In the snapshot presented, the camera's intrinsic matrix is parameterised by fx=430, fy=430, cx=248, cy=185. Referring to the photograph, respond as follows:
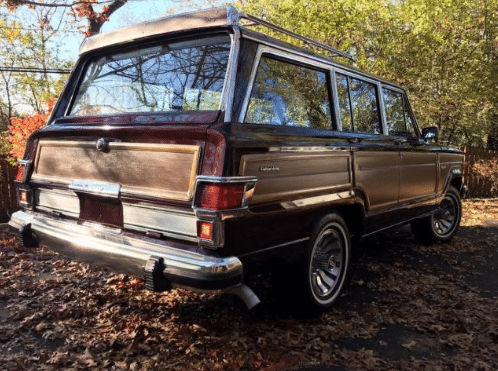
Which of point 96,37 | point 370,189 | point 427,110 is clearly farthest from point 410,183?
point 427,110

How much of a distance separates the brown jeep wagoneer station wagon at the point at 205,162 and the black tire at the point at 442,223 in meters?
2.35

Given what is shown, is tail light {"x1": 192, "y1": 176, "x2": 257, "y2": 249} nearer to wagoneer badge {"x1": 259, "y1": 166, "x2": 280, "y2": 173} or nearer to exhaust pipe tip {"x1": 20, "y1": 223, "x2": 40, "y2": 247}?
wagoneer badge {"x1": 259, "y1": 166, "x2": 280, "y2": 173}

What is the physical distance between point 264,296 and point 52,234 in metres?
1.97

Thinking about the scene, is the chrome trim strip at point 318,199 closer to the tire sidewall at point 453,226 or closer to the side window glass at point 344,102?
the side window glass at point 344,102

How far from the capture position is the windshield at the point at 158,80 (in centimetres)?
304

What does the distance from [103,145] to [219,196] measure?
3.41 ft

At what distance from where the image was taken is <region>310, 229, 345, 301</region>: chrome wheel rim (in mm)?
3663

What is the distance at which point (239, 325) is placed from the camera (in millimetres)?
3508

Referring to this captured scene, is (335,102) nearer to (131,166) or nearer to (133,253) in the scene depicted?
(131,166)

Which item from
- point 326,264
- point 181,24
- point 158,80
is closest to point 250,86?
point 181,24

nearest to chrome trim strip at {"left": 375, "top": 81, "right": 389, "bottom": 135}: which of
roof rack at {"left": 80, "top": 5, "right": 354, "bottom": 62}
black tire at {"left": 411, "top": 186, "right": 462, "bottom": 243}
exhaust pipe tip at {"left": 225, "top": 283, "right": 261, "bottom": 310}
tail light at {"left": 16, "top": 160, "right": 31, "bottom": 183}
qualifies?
roof rack at {"left": 80, "top": 5, "right": 354, "bottom": 62}

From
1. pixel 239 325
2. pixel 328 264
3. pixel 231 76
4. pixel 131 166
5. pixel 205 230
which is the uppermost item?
pixel 231 76

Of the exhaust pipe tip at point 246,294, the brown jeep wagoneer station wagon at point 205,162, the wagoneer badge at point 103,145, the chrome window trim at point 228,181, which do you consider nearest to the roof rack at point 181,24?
the brown jeep wagoneer station wagon at point 205,162

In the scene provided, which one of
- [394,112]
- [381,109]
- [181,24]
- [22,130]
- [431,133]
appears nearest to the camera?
[181,24]
